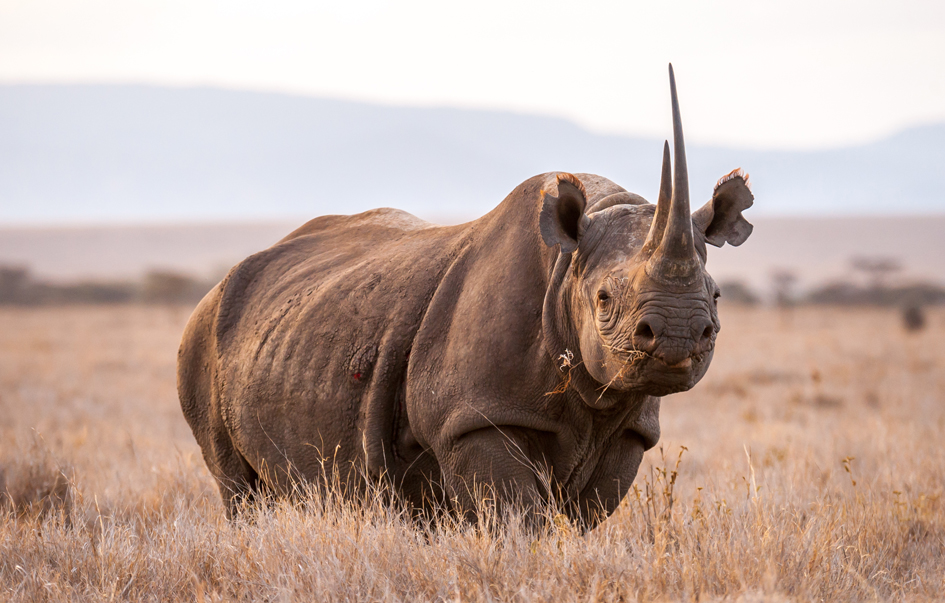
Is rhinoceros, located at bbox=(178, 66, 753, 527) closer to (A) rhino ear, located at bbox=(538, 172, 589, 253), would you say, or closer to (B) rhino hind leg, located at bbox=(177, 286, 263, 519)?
(A) rhino ear, located at bbox=(538, 172, 589, 253)

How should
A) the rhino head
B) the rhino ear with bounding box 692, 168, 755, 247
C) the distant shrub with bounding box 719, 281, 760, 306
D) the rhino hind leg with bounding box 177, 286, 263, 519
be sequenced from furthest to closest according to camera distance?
1. the distant shrub with bounding box 719, 281, 760, 306
2. the rhino hind leg with bounding box 177, 286, 263, 519
3. the rhino ear with bounding box 692, 168, 755, 247
4. the rhino head

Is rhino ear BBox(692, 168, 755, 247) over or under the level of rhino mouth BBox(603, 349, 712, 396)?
over

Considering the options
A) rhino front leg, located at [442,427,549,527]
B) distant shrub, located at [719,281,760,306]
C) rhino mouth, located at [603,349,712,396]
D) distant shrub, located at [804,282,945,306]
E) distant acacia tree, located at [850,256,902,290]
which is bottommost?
distant shrub, located at [719,281,760,306]

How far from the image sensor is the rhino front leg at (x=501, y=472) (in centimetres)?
398

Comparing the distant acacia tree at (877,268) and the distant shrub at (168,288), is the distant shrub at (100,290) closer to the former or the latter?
the distant shrub at (168,288)

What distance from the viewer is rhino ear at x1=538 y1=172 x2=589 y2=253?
3758 mm

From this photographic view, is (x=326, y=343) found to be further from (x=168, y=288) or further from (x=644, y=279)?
(x=168, y=288)

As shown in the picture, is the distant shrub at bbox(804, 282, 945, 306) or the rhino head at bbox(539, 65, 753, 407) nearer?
the rhino head at bbox(539, 65, 753, 407)

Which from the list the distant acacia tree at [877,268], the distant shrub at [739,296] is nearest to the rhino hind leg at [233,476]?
the distant shrub at [739,296]

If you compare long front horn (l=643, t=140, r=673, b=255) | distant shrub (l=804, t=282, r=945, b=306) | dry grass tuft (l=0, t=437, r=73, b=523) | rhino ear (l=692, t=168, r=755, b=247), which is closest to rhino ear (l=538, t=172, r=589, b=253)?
long front horn (l=643, t=140, r=673, b=255)

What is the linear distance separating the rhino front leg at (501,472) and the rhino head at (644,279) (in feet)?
1.24

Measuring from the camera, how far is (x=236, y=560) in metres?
3.95

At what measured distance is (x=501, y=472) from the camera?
3994 mm

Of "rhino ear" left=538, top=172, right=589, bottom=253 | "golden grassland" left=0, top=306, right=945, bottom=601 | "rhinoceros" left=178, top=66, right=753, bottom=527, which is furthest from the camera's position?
"rhino ear" left=538, top=172, right=589, bottom=253
